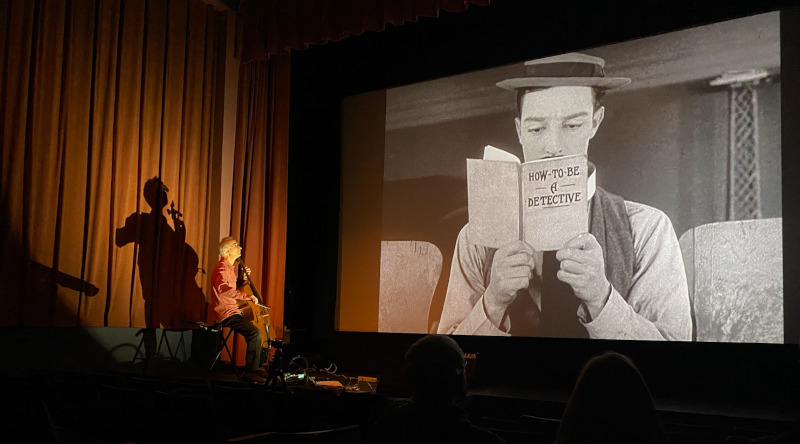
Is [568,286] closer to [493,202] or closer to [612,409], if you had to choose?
[493,202]

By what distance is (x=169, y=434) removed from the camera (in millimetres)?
2775

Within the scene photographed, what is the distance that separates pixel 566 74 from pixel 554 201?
1.13 metres

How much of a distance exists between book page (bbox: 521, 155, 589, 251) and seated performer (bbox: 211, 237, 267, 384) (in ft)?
8.45

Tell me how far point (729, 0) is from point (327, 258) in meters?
4.61

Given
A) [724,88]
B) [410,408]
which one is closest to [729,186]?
[724,88]

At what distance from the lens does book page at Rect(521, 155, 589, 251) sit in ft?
18.7

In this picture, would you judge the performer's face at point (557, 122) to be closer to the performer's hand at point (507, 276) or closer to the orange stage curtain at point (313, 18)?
the performer's hand at point (507, 276)

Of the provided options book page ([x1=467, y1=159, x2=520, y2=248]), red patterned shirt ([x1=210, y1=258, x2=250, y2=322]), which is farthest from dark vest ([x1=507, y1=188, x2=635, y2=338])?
red patterned shirt ([x1=210, y1=258, x2=250, y2=322])

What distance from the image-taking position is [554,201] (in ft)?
19.0

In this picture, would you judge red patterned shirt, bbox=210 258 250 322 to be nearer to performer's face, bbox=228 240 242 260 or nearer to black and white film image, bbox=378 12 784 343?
performer's face, bbox=228 240 242 260

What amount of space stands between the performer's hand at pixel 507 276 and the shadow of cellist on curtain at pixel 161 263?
2883 millimetres

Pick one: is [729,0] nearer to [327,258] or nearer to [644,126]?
[644,126]

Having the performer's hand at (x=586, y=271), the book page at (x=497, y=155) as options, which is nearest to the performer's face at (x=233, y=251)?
the book page at (x=497, y=155)

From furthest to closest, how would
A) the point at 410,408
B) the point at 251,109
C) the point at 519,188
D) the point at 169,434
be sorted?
1. the point at 251,109
2. the point at 519,188
3. the point at 169,434
4. the point at 410,408
